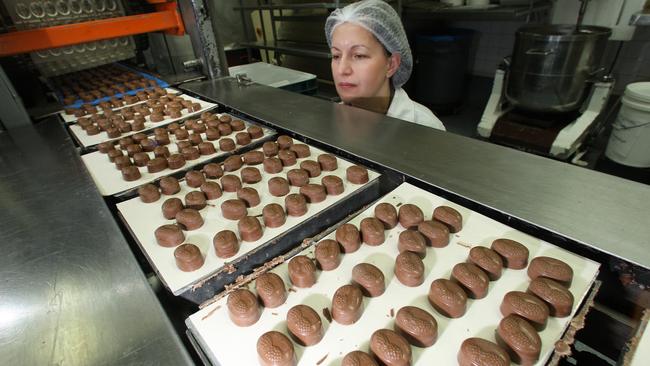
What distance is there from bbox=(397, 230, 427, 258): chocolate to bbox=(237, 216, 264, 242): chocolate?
1.14 ft

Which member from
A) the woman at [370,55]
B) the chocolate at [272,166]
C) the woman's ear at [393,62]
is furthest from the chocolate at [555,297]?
the woman's ear at [393,62]

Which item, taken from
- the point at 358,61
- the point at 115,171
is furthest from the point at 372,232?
the point at 358,61

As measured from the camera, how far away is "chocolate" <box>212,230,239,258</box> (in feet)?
2.60

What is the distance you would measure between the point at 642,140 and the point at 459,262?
3.17m

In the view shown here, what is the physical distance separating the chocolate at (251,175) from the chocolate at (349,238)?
39 centimetres

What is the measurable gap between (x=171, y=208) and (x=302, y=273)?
463 mm

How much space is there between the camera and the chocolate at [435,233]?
78cm

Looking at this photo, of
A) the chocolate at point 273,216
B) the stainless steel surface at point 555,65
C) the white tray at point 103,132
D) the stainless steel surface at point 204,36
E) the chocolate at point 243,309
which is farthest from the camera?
the stainless steel surface at point 555,65

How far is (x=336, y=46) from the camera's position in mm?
1677

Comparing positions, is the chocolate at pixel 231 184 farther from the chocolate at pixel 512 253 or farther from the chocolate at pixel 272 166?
the chocolate at pixel 512 253

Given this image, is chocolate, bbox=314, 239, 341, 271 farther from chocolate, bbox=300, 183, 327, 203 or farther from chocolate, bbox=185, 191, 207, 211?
chocolate, bbox=185, 191, 207, 211

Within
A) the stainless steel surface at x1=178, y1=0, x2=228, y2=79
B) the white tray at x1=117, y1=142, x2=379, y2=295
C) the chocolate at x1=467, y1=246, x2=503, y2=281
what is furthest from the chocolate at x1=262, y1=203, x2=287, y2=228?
the stainless steel surface at x1=178, y1=0, x2=228, y2=79

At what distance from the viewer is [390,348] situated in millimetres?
564

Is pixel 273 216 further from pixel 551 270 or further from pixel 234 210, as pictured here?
pixel 551 270
